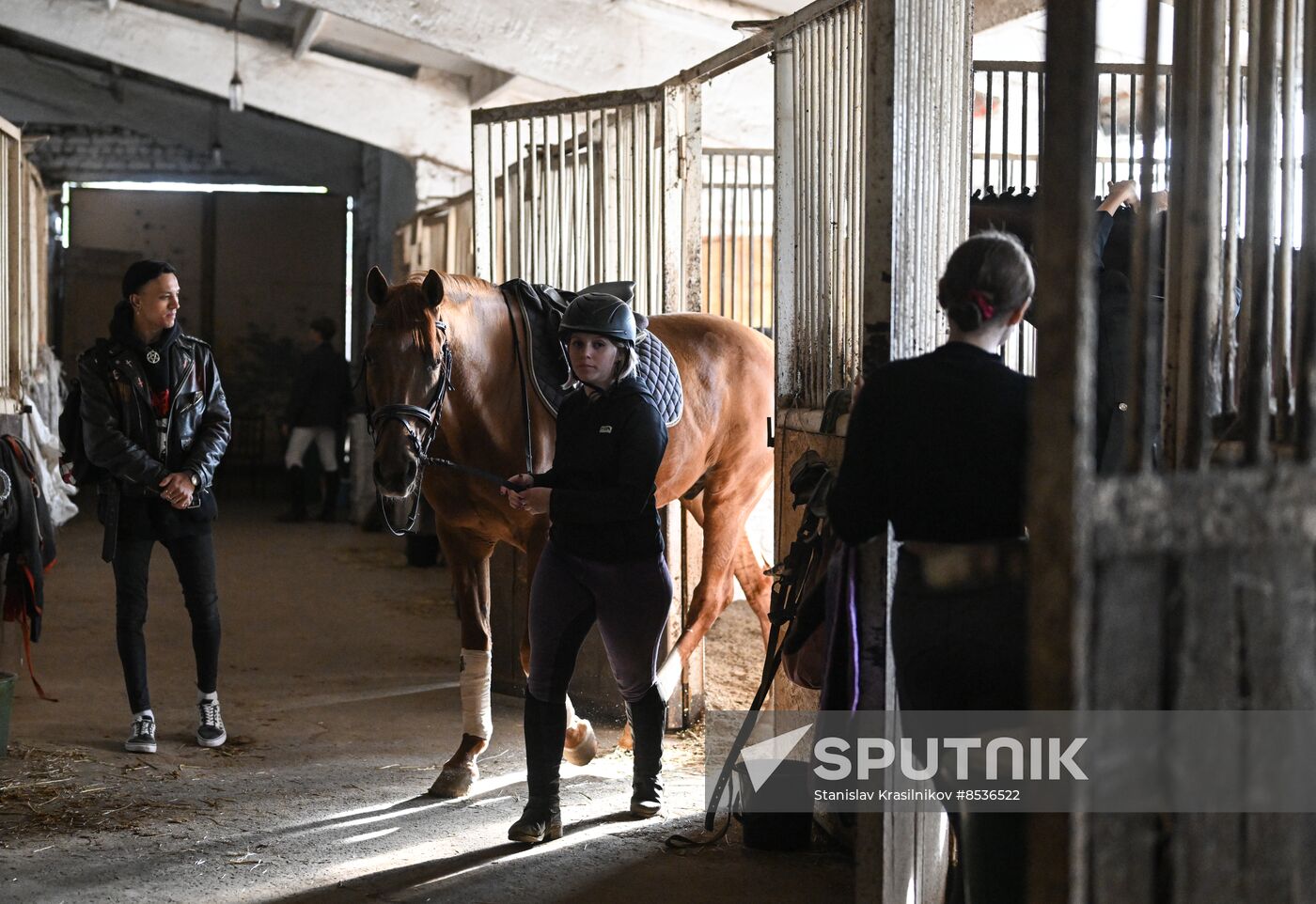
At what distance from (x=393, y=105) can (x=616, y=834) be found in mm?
7383

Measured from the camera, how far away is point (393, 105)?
9695 mm

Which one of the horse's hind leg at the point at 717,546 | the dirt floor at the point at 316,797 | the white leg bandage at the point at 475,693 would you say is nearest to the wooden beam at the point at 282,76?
the dirt floor at the point at 316,797

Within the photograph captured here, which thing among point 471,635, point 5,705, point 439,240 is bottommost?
point 5,705

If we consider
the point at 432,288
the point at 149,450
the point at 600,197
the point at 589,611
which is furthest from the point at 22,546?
the point at 600,197

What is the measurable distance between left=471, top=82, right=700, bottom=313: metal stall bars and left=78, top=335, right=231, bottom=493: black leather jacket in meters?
1.53

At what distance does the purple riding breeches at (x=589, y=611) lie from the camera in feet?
10.8

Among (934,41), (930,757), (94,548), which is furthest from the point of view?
(94,548)

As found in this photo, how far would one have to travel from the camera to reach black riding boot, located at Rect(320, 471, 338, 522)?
11.1m

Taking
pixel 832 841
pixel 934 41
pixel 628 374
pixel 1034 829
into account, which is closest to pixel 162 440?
pixel 628 374

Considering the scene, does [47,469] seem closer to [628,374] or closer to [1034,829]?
[628,374]

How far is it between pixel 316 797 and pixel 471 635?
26.5 inches

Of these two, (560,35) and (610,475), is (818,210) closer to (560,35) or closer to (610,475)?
(610,475)

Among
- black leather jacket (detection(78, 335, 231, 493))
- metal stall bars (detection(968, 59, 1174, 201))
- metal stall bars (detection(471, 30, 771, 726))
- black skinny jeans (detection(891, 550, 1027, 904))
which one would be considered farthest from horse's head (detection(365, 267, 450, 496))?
metal stall bars (detection(968, 59, 1174, 201))

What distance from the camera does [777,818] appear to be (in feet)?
11.3
